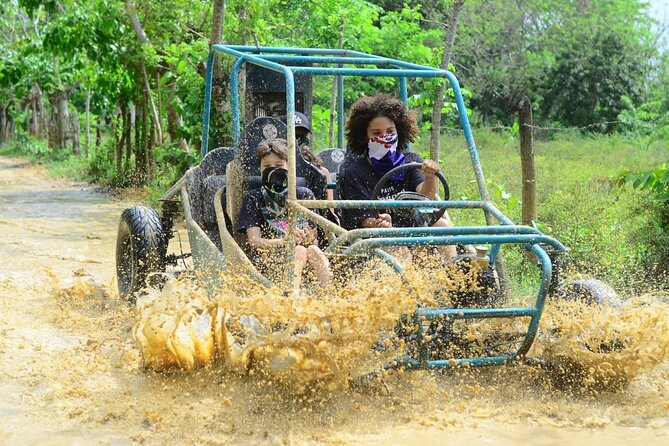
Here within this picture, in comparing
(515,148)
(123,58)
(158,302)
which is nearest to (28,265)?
(158,302)

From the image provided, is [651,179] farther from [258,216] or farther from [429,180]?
[258,216]

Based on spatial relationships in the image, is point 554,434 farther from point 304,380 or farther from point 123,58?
point 123,58

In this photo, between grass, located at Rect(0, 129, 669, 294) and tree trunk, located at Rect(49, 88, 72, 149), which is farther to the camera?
tree trunk, located at Rect(49, 88, 72, 149)

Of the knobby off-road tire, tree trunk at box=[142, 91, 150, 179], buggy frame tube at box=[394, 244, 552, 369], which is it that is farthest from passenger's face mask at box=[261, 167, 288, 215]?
tree trunk at box=[142, 91, 150, 179]

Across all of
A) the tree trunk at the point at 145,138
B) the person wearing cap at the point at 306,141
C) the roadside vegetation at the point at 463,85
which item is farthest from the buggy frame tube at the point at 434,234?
the tree trunk at the point at 145,138

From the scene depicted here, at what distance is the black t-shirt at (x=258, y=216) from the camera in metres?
5.53

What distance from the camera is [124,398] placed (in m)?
4.80

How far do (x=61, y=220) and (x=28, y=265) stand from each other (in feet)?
13.3

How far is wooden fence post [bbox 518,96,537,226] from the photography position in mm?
7051

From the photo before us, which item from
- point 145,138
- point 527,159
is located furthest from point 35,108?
point 527,159

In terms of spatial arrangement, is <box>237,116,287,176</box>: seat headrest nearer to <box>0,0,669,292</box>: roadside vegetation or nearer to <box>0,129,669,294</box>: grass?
<box>0,0,669,292</box>: roadside vegetation

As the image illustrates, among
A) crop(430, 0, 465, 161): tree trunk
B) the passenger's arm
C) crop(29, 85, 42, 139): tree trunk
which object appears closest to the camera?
the passenger's arm

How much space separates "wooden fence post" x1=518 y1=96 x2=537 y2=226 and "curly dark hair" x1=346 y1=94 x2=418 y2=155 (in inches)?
55.0

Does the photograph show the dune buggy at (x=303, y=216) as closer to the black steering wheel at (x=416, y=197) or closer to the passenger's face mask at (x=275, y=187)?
the black steering wheel at (x=416, y=197)
